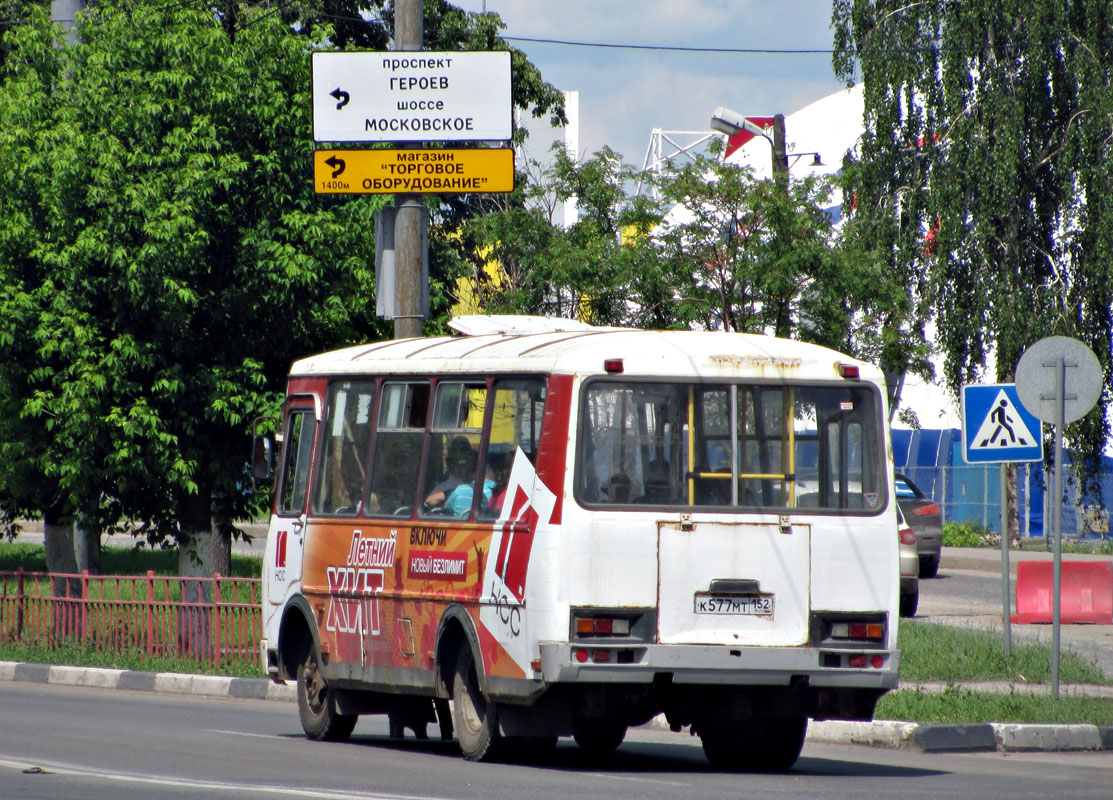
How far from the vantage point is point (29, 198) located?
1942 centimetres

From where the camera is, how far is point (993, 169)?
112 feet

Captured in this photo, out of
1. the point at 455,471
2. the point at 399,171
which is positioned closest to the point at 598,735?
the point at 455,471

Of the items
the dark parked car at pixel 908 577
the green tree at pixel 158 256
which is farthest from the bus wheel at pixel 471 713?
the dark parked car at pixel 908 577

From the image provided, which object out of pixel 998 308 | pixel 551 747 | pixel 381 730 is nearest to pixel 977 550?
pixel 998 308

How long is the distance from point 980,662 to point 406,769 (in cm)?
695

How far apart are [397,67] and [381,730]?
5929mm

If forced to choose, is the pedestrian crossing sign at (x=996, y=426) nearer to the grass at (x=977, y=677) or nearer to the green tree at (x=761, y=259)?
the grass at (x=977, y=677)

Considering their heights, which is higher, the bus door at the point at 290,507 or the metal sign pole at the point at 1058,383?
the metal sign pole at the point at 1058,383

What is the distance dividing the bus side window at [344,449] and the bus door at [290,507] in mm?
254

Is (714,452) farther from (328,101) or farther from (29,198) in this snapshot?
(29,198)

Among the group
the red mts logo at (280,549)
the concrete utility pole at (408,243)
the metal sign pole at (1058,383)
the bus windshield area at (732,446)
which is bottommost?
the red mts logo at (280,549)

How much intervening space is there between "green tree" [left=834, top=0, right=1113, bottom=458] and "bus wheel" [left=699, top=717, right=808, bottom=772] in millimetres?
23315

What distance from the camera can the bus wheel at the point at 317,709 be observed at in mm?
12844

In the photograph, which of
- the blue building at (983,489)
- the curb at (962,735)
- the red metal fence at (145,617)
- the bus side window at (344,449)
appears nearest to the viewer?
the curb at (962,735)
